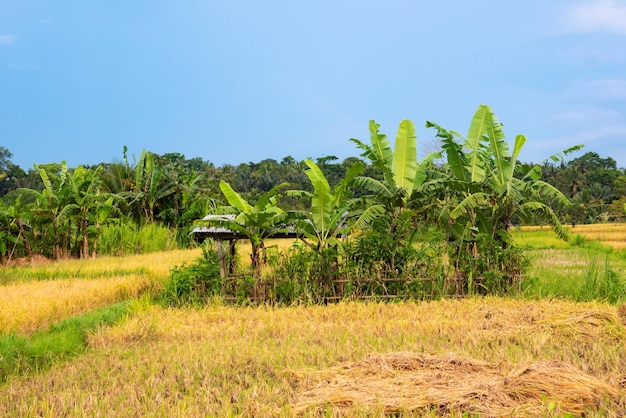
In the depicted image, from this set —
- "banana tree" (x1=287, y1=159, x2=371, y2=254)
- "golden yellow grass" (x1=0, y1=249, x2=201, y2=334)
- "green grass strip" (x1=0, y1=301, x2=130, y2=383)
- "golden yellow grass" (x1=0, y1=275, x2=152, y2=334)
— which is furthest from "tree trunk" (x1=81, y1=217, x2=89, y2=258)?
"green grass strip" (x1=0, y1=301, x2=130, y2=383)

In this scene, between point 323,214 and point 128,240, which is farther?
point 128,240

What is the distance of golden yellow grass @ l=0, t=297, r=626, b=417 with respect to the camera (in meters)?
3.72

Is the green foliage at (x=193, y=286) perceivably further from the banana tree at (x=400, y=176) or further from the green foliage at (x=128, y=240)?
the green foliage at (x=128, y=240)

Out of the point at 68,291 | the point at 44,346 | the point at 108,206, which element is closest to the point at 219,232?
the point at 68,291

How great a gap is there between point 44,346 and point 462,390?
13.7 feet

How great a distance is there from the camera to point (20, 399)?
428cm

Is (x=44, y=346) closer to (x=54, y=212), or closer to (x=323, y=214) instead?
(x=323, y=214)

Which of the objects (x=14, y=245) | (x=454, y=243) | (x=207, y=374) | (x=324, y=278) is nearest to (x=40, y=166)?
(x=14, y=245)

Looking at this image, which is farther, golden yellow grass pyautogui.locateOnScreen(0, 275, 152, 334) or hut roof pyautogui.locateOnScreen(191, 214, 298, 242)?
hut roof pyautogui.locateOnScreen(191, 214, 298, 242)

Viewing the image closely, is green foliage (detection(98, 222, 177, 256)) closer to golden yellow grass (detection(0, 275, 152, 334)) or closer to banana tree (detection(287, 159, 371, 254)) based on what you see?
golden yellow grass (detection(0, 275, 152, 334))

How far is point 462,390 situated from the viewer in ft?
12.3

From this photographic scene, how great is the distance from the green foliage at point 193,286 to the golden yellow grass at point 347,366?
1119 mm

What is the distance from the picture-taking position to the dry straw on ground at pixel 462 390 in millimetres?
3613

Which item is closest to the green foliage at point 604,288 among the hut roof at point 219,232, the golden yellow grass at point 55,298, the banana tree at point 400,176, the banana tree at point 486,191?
the banana tree at point 486,191
